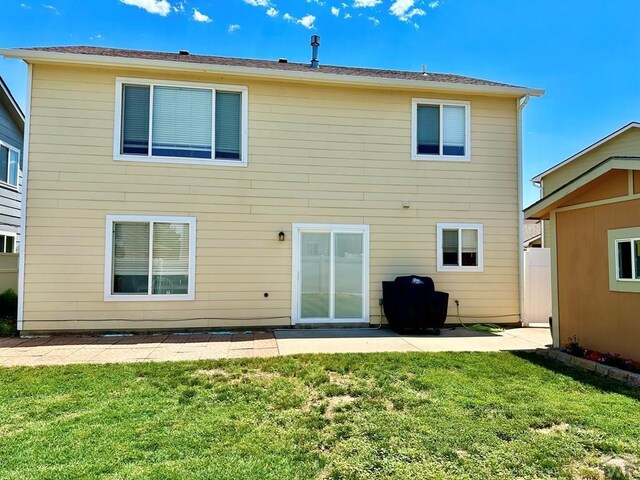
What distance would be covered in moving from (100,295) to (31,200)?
2239mm

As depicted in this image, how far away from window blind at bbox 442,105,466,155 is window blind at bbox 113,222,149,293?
22.6ft

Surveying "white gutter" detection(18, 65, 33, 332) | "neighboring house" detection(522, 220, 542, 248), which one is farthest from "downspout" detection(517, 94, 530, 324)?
"white gutter" detection(18, 65, 33, 332)

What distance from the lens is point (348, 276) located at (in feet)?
29.0

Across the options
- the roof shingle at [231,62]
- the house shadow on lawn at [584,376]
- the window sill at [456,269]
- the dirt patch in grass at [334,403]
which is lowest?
the dirt patch in grass at [334,403]

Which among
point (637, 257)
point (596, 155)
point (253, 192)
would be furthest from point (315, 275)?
point (596, 155)

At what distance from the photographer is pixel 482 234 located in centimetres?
924

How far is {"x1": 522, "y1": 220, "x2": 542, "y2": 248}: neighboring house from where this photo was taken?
60.5 feet

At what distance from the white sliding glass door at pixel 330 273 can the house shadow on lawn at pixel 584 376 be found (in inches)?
136

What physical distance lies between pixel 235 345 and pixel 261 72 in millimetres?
5475

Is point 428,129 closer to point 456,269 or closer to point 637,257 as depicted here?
point 456,269

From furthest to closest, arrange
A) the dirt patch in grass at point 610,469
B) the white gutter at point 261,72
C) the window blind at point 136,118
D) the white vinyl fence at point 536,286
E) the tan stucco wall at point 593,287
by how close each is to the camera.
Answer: the white vinyl fence at point 536,286
the window blind at point 136,118
the white gutter at point 261,72
the tan stucco wall at point 593,287
the dirt patch in grass at point 610,469

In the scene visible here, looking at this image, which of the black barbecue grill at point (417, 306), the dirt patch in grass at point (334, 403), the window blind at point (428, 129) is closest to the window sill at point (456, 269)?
the black barbecue grill at point (417, 306)

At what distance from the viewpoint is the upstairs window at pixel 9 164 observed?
12.5 metres

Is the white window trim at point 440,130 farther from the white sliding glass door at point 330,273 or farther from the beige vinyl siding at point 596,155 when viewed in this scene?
the beige vinyl siding at point 596,155
